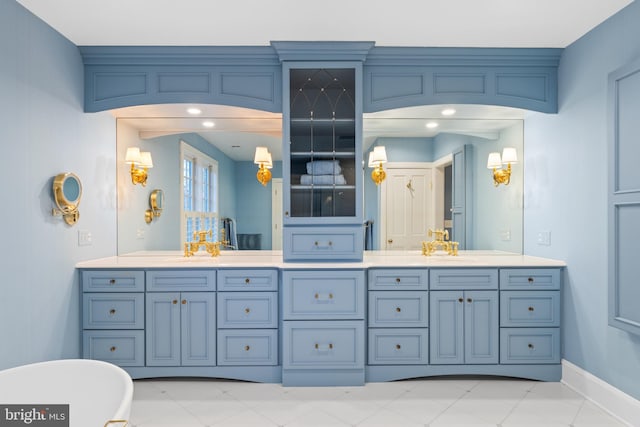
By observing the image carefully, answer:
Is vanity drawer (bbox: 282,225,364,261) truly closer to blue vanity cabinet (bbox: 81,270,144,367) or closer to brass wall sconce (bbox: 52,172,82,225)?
blue vanity cabinet (bbox: 81,270,144,367)

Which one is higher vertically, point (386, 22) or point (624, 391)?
point (386, 22)

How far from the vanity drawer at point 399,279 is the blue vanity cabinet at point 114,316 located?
5.76 ft

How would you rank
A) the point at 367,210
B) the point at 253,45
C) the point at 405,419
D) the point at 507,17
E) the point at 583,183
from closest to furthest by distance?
the point at 405,419 → the point at 507,17 → the point at 583,183 → the point at 253,45 → the point at 367,210

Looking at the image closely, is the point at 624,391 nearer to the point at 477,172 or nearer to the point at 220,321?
the point at 477,172

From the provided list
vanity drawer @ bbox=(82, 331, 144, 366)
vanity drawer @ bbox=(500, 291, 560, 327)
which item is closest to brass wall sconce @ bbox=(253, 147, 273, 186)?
vanity drawer @ bbox=(82, 331, 144, 366)

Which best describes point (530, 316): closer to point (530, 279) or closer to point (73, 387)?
point (530, 279)

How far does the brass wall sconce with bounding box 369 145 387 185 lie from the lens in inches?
133

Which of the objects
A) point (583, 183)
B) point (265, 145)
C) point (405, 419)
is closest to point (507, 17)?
point (583, 183)

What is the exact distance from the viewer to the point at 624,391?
239 cm

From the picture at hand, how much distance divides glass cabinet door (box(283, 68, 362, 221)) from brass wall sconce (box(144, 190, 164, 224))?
4.15 feet

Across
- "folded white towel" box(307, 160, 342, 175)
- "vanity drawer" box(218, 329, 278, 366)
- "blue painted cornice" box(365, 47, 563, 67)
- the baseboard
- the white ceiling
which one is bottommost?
the baseboard

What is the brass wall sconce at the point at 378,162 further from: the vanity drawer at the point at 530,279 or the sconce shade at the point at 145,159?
the sconce shade at the point at 145,159

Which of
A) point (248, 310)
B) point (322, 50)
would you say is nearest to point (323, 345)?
point (248, 310)

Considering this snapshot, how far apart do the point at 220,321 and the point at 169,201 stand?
1256mm
